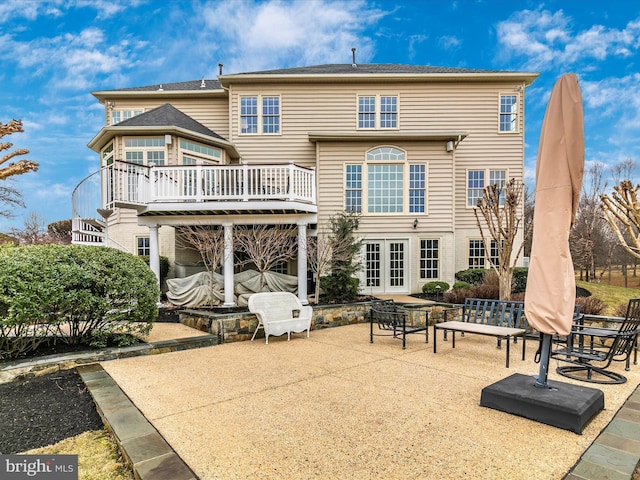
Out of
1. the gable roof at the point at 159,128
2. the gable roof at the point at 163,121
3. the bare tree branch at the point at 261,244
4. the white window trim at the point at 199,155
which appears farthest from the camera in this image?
the white window trim at the point at 199,155

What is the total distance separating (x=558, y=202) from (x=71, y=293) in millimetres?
6368

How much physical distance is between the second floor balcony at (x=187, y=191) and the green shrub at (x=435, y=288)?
5208 millimetres

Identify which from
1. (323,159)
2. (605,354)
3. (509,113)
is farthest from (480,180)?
(605,354)

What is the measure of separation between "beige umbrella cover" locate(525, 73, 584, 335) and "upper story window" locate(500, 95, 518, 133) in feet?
42.1

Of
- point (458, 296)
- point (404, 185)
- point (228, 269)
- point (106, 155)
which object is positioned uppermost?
point (106, 155)

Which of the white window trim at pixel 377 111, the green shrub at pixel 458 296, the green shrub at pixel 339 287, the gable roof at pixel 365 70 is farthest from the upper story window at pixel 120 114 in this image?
the green shrub at pixel 458 296

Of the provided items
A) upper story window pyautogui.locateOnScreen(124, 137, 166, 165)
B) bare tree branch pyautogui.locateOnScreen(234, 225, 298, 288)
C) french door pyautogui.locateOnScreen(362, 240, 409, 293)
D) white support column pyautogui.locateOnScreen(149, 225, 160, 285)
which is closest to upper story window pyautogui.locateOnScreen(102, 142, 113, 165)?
upper story window pyautogui.locateOnScreen(124, 137, 166, 165)

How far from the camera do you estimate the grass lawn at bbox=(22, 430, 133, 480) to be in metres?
2.75

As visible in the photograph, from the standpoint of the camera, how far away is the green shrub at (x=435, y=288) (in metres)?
12.5

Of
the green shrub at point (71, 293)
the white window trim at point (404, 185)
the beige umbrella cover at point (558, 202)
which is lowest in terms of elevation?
the green shrub at point (71, 293)

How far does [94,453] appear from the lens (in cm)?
306

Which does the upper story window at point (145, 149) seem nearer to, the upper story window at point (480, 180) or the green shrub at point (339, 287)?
the green shrub at point (339, 287)

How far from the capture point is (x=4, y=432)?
3404 millimetres

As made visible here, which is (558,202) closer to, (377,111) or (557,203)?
(557,203)
